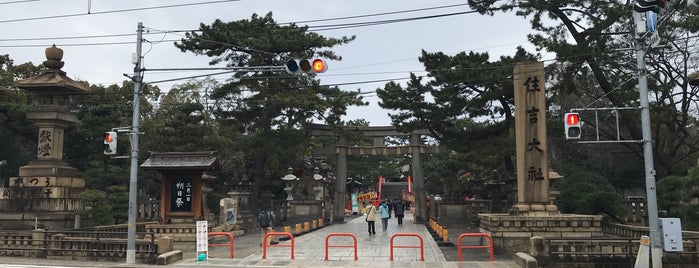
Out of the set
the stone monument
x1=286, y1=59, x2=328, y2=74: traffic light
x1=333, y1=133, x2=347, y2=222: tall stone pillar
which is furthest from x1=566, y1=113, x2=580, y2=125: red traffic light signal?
x1=333, y1=133, x2=347, y2=222: tall stone pillar

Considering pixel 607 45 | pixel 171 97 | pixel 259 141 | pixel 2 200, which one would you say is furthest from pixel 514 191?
pixel 171 97

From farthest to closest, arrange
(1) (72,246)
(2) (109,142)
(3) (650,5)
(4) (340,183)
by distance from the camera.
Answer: (4) (340,183)
(1) (72,246)
(2) (109,142)
(3) (650,5)

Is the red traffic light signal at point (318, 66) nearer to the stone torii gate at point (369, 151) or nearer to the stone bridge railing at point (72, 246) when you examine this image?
the stone bridge railing at point (72, 246)

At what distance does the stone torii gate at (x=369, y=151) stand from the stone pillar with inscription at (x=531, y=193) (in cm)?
2031

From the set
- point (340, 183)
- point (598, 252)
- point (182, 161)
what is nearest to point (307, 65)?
point (598, 252)

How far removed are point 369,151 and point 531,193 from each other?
2365 centimetres

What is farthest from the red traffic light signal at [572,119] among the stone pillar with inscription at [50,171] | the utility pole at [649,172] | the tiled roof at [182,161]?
the stone pillar with inscription at [50,171]

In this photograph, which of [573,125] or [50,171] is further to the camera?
[50,171]

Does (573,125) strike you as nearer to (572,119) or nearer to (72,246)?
(572,119)

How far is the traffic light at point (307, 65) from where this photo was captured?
Answer: 1248cm

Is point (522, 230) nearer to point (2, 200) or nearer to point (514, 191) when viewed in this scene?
point (514, 191)

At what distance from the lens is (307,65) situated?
12547 mm

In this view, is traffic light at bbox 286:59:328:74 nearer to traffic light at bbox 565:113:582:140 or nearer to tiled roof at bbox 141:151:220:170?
traffic light at bbox 565:113:582:140

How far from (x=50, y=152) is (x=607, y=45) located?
27.3m
